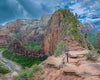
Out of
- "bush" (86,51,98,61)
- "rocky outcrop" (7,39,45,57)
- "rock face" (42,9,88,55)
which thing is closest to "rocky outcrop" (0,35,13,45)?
"rocky outcrop" (7,39,45,57)

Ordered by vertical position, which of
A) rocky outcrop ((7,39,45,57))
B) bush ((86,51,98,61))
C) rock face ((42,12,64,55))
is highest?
rock face ((42,12,64,55))

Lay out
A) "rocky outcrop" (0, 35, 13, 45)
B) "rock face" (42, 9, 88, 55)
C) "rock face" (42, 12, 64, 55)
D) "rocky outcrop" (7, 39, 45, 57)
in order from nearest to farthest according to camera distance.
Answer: "rock face" (42, 9, 88, 55)
"rock face" (42, 12, 64, 55)
"rocky outcrop" (7, 39, 45, 57)
"rocky outcrop" (0, 35, 13, 45)

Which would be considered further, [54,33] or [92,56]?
[54,33]

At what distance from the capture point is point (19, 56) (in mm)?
39625

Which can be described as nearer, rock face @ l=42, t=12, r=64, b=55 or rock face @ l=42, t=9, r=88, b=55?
rock face @ l=42, t=9, r=88, b=55

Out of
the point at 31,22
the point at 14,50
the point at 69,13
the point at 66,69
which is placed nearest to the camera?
the point at 66,69

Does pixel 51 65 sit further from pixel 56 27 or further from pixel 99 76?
pixel 56 27

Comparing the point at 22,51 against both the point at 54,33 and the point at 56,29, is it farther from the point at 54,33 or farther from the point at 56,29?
the point at 56,29

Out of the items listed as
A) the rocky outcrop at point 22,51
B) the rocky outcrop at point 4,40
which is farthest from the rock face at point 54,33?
the rocky outcrop at point 4,40

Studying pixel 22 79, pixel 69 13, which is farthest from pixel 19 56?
pixel 22 79

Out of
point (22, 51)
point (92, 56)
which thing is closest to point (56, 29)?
point (92, 56)

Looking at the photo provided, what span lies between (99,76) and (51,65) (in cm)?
434

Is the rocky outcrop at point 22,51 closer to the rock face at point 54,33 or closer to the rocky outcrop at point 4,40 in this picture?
the rock face at point 54,33

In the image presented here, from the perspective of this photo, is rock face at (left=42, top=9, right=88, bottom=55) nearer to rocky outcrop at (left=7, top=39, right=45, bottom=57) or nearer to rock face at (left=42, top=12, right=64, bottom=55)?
rock face at (left=42, top=12, right=64, bottom=55)
